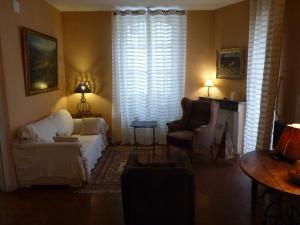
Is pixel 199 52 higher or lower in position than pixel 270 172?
higher

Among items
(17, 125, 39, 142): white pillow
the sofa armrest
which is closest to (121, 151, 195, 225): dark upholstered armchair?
the sofa armrest

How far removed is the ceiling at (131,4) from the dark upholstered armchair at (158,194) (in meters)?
3.33

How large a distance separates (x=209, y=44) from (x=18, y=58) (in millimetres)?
3656

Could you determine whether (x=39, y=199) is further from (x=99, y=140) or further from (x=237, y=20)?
(x=237, y=20)

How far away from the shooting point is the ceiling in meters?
4.61

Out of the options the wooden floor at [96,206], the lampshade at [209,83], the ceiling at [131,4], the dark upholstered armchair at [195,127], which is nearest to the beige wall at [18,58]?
the ceiling at [131,4]

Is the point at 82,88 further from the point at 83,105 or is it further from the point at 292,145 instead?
the point at 292,145

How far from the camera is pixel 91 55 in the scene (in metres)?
5.45

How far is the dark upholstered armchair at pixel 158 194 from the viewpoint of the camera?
7.50 ft

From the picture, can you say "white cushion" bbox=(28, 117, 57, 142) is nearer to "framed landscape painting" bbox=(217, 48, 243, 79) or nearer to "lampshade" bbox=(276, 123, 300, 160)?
"lampshade" bbox=(276, 123, 300, 160)

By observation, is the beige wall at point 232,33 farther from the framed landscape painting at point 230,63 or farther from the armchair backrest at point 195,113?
the armchair backrest at point 195,113

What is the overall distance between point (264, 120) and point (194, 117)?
1526 mm

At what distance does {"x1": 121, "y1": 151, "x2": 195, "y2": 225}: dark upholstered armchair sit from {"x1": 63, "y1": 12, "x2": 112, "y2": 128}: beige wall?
130 inches

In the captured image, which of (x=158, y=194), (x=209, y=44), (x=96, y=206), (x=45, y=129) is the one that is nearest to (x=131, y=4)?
(x=209, y=44)
